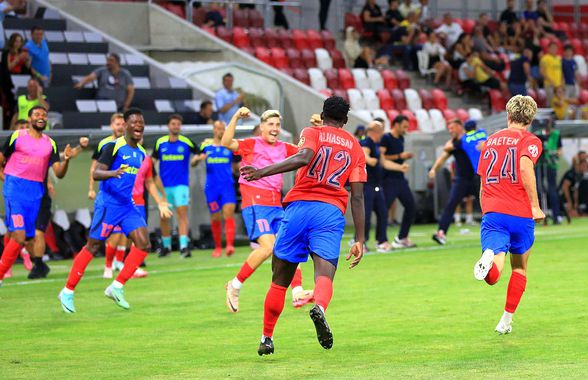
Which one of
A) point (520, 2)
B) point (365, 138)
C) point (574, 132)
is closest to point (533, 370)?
point (365, 138)

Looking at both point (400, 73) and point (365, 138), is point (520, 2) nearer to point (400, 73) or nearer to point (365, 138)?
point (400, 73)

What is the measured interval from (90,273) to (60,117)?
549 centimetres

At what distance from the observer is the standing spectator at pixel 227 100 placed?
25.4 meters

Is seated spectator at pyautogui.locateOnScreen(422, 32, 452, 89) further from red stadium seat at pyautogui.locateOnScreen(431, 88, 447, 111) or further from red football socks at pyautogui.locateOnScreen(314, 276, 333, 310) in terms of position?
red football socks at pyautogui.locateOnScreen(314, 276, 333, 310)

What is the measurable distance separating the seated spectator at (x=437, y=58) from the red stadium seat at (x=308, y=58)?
3.46 metres

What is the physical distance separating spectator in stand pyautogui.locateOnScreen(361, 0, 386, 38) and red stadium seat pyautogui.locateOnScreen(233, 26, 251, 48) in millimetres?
4167

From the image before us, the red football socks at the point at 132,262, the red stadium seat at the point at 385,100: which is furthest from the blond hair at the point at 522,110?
the red stadium seat at the point at 385,100

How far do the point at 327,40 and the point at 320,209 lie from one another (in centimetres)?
2437

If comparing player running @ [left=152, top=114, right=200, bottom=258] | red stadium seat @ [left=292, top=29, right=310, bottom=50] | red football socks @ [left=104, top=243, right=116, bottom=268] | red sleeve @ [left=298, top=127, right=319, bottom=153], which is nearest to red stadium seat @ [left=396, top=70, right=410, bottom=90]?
red stadium seat @ [left=292, top=29, right=310, bottom=50]

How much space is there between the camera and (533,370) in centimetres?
891

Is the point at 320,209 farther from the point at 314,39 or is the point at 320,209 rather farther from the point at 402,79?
the point at 402,79

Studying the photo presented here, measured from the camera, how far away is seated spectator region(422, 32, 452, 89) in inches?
1332

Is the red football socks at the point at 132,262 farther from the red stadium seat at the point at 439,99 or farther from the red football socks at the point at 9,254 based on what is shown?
the red stadium seat at the point at 439,99

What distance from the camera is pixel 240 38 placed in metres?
31.4
